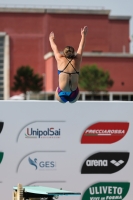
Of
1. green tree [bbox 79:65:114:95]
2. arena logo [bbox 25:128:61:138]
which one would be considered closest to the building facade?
green tree [bbox 79:65:114:95]

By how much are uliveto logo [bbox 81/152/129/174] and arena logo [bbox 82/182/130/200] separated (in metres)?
0.21

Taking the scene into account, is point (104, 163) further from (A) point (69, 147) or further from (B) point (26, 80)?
(B) point (26, 80)

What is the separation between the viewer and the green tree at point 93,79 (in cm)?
8231

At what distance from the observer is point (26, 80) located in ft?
293

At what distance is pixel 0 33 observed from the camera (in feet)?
301

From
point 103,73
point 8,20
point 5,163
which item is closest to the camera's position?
point 5,163

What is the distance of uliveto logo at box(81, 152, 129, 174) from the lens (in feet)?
36.8

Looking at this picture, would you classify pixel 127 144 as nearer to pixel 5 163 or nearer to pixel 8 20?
pixel 5 163

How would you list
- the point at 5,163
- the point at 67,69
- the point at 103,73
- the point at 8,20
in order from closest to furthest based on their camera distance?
the point at 67,69
the point at 5,163
the point at 103,73
the point at 8,20

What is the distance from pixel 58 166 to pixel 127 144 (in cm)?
Answer: 114

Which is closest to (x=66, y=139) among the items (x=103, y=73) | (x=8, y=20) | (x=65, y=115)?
(x=65, y=115)

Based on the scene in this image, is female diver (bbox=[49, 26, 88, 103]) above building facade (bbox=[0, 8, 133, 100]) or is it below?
below

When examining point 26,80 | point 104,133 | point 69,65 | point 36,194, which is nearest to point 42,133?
point 104,133

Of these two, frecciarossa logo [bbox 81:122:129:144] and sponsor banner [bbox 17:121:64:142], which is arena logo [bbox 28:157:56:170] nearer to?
sponsor banner [bbox 17:121:64:142]
